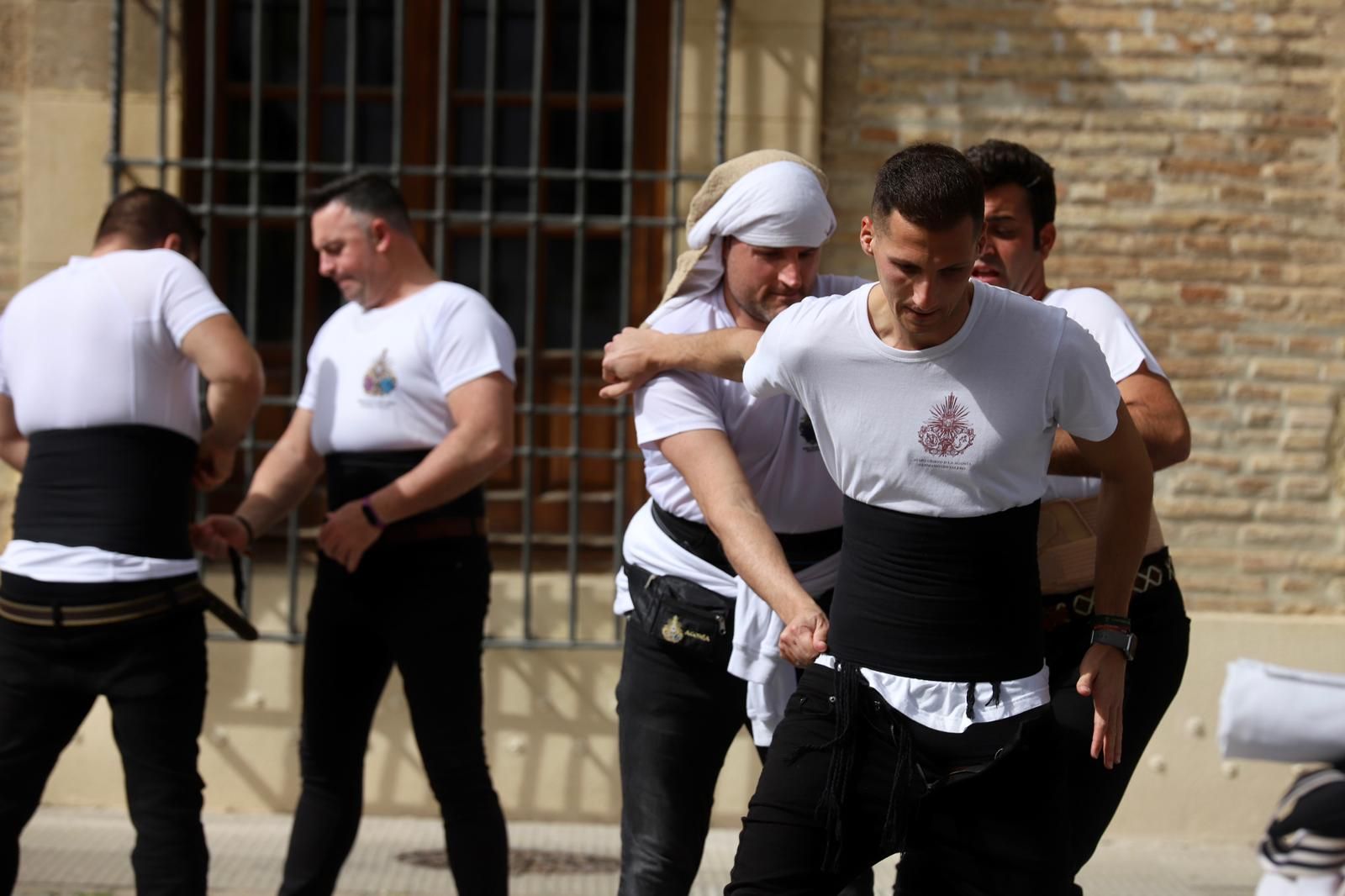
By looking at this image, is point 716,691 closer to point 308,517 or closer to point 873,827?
point 873,827

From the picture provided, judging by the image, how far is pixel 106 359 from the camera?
365 centimetres

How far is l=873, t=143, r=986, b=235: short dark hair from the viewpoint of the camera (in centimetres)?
244

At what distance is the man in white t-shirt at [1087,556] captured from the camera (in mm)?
2951

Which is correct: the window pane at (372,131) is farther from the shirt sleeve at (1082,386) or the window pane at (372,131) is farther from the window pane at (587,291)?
the shirt sleeve at (1082,386)

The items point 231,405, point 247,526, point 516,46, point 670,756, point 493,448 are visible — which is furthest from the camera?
point 516,46

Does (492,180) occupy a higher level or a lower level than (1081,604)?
higher

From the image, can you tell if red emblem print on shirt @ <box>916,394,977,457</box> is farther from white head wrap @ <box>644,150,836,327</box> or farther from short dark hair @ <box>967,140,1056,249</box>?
short dark hair @ <box>967,140,1056,249</box>

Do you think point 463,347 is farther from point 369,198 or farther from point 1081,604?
point 1081,604

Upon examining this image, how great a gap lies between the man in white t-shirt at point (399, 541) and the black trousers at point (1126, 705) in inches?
59.9

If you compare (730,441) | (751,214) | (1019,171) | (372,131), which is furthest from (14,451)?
(1019,171)

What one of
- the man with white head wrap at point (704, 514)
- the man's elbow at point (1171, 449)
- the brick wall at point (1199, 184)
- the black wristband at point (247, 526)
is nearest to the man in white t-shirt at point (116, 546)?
the black wristband at point (247, 526)

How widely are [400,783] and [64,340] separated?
8.54ft

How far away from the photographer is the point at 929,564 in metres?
2.59

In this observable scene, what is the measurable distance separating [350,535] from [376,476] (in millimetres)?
208
